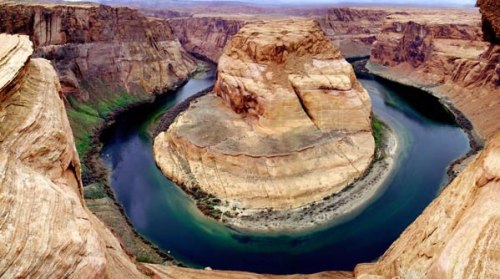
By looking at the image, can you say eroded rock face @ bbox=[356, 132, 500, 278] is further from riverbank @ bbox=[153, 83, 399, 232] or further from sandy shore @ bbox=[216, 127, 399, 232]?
riverbank @ bbox=[153, 83, 399, 232]

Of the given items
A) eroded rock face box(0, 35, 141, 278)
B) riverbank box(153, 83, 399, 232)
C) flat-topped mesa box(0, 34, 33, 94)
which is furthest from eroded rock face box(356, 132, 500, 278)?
flat-topped mesa box(0, 34, 33, 94)

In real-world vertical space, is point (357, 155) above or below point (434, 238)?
below

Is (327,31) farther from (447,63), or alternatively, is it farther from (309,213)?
(309,213)

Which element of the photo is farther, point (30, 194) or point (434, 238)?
point (434, 238)

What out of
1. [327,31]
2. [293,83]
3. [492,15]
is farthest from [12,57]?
[327,31]

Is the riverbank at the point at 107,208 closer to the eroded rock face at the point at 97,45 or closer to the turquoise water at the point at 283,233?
the turquoise water at the point at 283,233

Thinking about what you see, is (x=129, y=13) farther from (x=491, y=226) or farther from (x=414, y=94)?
(x=491, y=226)

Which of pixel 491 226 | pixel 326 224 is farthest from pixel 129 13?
pixel 491 226
